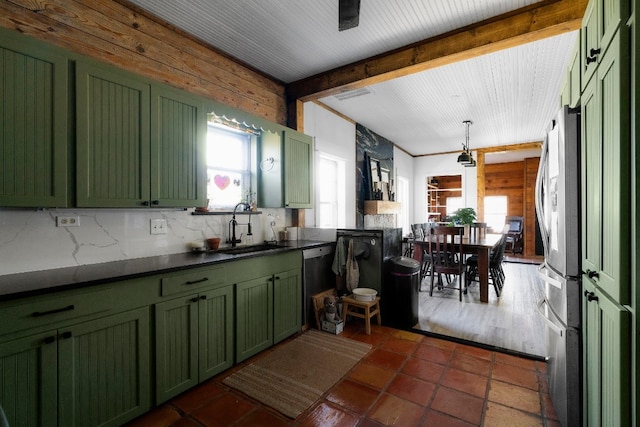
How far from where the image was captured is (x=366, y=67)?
3234 mm

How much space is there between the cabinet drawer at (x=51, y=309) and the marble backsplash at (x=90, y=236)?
584 millimetres

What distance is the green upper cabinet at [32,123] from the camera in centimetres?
155

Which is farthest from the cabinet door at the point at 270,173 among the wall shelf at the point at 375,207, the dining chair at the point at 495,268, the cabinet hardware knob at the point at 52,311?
the dining chair at the point at 495,268

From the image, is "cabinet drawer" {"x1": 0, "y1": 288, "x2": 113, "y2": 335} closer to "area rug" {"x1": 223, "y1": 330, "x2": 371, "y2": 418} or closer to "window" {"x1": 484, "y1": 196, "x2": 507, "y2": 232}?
"area rug" {"x1": 223, "y1": 330, "x2": 371, "y2": 418}

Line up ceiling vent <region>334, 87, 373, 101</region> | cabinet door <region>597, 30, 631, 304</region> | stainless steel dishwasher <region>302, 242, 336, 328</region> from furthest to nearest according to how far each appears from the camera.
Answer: ceiling vent <region>334, 87, 373, 101</region>, stainless steel dishwasher <region>302, 242, 336, 328</region>, cabinet door <region>597, 30, 631, 304</region>

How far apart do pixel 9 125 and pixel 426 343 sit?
339cm

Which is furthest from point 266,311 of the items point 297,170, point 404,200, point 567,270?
point 404,200

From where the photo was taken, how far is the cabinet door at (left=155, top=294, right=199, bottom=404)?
6.33ft

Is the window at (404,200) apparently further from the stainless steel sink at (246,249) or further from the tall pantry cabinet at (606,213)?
the tall pantry cabinet at (606,213)

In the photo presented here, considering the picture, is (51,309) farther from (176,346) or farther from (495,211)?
(495,211)

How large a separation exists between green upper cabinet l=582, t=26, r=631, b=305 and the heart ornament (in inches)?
113

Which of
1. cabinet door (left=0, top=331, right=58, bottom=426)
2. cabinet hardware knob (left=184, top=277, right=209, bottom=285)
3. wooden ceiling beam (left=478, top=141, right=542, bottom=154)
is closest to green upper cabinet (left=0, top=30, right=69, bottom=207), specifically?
cabinet door (left=0, top=331, right=58, bottom=426)

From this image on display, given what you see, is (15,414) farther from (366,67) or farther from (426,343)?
(366,67)

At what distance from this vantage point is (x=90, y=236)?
211 centimetres
